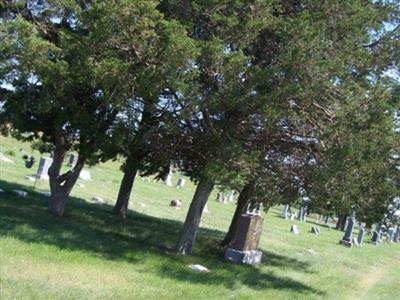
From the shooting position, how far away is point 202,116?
1233cm

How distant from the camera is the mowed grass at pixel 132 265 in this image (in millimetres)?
8250

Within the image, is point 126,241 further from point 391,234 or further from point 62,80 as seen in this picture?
point 391,234

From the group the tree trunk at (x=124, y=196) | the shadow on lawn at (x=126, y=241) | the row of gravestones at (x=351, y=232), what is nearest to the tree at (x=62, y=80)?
the shadow on lawn at (x=126, y=241)

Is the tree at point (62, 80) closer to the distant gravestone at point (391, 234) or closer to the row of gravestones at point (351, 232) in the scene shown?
the row of gravestones at point (351, 232)


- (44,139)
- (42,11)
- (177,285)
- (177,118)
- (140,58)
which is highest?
(42,11)

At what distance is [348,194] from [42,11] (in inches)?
325

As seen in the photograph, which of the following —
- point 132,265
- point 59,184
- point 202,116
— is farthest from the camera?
point 59,184

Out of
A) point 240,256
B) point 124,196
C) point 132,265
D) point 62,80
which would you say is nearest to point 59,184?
point 62,80

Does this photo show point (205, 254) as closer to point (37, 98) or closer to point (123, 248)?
point (123, 248)

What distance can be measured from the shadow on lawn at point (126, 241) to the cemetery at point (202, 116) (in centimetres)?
8

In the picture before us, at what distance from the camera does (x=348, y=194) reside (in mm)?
12398

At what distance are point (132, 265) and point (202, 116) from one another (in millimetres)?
3621

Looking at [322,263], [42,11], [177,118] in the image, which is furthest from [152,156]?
[322,263]

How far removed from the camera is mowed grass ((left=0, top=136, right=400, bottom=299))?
8.25 meters
